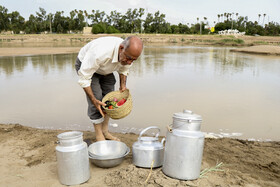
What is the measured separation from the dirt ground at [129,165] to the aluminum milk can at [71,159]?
0.12 m

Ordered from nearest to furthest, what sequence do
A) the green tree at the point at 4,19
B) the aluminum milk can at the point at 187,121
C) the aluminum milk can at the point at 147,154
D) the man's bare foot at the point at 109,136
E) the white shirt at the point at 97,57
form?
1. the aluminum milk can at the point at 187,121
2. the aluminum milk can at the point at 147,154
3. the white shirt at the point at 97,57
4. the man's bare foot at the point at 109,136
5. the green tree at the point at 4,19

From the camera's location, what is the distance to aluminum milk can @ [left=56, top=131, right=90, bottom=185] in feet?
7.59

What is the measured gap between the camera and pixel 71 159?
2324 mm

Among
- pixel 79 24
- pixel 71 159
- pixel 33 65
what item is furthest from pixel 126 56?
pixel 79 24

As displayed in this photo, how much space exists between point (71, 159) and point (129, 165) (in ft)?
2.04

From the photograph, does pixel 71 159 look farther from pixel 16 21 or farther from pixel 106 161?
pixel 16 21

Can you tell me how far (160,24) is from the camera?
65.8 metres

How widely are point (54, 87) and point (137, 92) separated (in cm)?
247

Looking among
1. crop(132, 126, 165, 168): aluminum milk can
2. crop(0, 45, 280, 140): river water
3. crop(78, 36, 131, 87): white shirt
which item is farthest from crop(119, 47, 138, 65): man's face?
crop(0, 45, 280, 140): river water

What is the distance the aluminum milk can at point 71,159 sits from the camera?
Answer: 91.0 inches

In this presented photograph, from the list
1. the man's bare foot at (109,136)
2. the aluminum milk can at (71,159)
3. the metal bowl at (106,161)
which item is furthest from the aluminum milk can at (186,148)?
the man's bare foot at (109,136)

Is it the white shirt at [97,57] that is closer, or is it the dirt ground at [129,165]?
the dirt ground at [129,165]

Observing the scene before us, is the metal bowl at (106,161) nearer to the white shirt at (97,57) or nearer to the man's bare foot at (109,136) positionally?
the man's bare foot at (109,136)

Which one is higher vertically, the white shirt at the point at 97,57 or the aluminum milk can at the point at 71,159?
the white shirt at the point at 97,57
